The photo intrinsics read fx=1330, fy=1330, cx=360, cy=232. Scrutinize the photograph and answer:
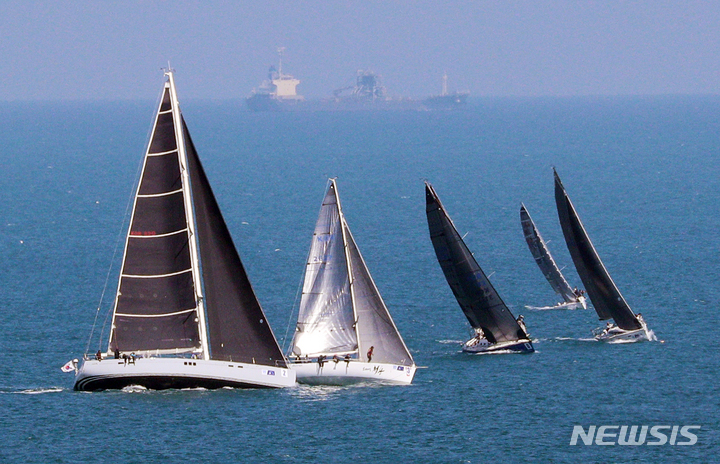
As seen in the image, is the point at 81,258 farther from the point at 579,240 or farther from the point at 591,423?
the point at 591,423

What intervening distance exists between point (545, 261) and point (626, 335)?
14622 mm

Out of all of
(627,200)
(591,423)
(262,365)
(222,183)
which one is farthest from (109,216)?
(591,423)

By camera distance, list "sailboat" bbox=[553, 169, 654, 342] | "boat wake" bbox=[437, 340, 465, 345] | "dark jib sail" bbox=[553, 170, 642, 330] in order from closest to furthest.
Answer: "boat wake" bbox=[437, 340, 465, 345], "sailboat" bbox=[553, 169, 654, 342], "dark jib sail" bbox=[553, 170, 642, 330]

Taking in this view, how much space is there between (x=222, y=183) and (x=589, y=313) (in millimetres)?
99769

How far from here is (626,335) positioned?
76.4m

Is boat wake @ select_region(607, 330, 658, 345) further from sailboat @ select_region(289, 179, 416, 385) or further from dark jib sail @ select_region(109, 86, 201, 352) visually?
dark jib sail @ select_region(109, 86, 201, 352)

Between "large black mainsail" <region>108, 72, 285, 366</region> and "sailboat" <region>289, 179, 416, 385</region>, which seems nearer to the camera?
"large black mainsail" <region>108, 72, 285, 366</region>

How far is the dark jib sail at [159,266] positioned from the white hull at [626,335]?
86.8 ft

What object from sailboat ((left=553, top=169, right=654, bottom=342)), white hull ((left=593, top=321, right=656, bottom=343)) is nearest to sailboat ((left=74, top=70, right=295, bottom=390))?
white hull ((left=593, top=321, right=656, bottom=343))

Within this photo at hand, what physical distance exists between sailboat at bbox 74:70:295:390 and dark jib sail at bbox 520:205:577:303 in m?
30.2

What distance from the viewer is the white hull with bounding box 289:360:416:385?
64750 mm

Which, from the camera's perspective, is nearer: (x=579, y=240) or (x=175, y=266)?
(x=175, y=266)

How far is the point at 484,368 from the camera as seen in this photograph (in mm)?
69750

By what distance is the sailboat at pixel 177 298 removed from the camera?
59.9m
